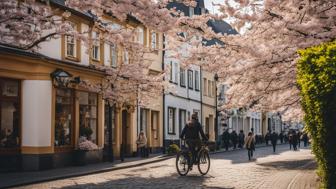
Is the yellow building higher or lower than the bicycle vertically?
higher

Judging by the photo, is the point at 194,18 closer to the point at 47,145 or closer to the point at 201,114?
the point at 47,145

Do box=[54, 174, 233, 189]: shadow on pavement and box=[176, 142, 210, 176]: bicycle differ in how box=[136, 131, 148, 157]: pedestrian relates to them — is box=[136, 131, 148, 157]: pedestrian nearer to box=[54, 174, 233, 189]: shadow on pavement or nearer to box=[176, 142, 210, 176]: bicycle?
box=[176, 142, 210, 176]: bicycle

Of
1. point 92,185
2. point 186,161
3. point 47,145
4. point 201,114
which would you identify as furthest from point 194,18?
point 201,114

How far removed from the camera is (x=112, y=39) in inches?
688

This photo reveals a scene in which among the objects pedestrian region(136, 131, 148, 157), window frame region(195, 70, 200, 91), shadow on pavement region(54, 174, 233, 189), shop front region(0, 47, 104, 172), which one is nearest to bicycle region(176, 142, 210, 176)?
shadow on pavement region(54, 174, 233, 189)

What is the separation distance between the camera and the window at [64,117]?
2534 cm

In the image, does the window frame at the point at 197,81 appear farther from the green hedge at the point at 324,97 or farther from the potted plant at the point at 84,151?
the green hedge at the point at 324,97

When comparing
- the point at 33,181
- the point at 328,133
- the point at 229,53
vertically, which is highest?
the point at 229,53

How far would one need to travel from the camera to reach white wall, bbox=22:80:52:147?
23.3 m

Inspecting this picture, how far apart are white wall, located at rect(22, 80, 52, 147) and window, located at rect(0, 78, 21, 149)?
281mm

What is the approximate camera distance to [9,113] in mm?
22625

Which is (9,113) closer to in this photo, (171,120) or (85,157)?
(85,157)

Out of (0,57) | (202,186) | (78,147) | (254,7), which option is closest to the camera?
(202,186)

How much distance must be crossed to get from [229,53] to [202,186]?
6.12 meters
